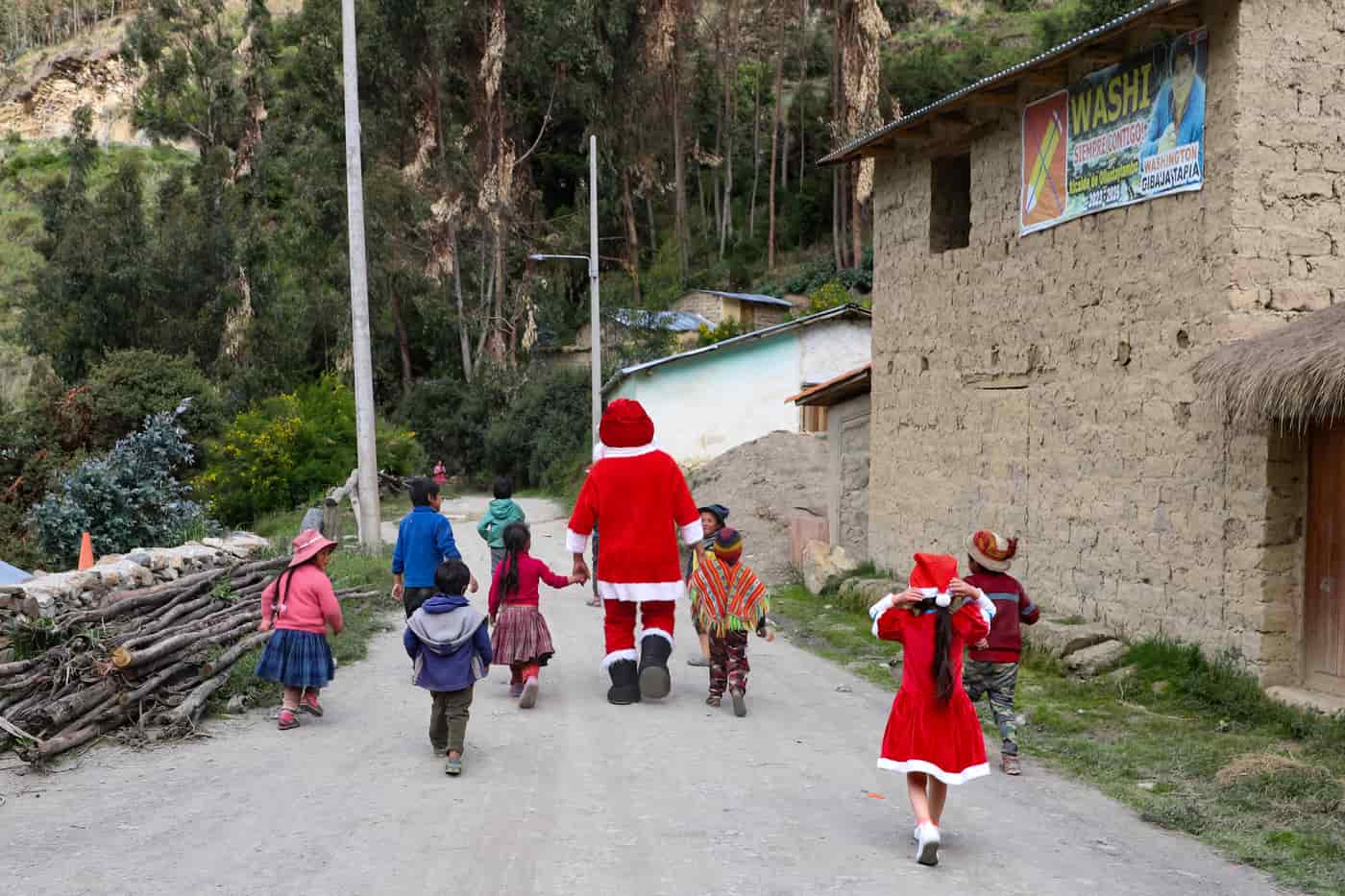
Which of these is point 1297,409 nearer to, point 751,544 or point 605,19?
point 751,544

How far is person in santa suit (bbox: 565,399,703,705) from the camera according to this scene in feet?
28.8

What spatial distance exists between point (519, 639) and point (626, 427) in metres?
1.79

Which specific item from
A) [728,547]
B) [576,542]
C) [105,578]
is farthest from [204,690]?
[728,547]

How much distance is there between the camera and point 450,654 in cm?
693

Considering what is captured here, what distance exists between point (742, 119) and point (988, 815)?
50110mm

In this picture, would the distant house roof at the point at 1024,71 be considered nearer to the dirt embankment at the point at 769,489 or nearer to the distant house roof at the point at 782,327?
the dirt embankment at the point at 769,489

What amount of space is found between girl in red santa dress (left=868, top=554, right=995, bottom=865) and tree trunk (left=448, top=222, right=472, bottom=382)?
131 feet

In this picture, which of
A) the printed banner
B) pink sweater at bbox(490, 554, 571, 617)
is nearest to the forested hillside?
the printed banner

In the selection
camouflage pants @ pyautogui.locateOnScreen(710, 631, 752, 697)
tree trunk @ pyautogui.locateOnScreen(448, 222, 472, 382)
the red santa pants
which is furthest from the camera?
tree trunk @ pyautogui.locateOnScreen(448, 222, 472, 382)

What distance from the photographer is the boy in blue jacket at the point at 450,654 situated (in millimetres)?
6875

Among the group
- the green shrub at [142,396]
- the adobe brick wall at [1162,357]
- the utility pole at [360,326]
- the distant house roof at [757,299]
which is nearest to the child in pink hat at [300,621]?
the adobe brick wall at [1162,357]

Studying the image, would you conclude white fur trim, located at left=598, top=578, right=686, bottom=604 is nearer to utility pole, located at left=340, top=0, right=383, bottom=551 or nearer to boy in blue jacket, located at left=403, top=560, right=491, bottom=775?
boy in blue jacket, located at left=403, top=560, right=491, bottom=775

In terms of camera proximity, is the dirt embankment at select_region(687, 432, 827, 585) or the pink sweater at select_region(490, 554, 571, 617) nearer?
the pink sweater at select_region(490, 554, 571, 617)

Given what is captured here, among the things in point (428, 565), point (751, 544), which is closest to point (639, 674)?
point (428, 565)
